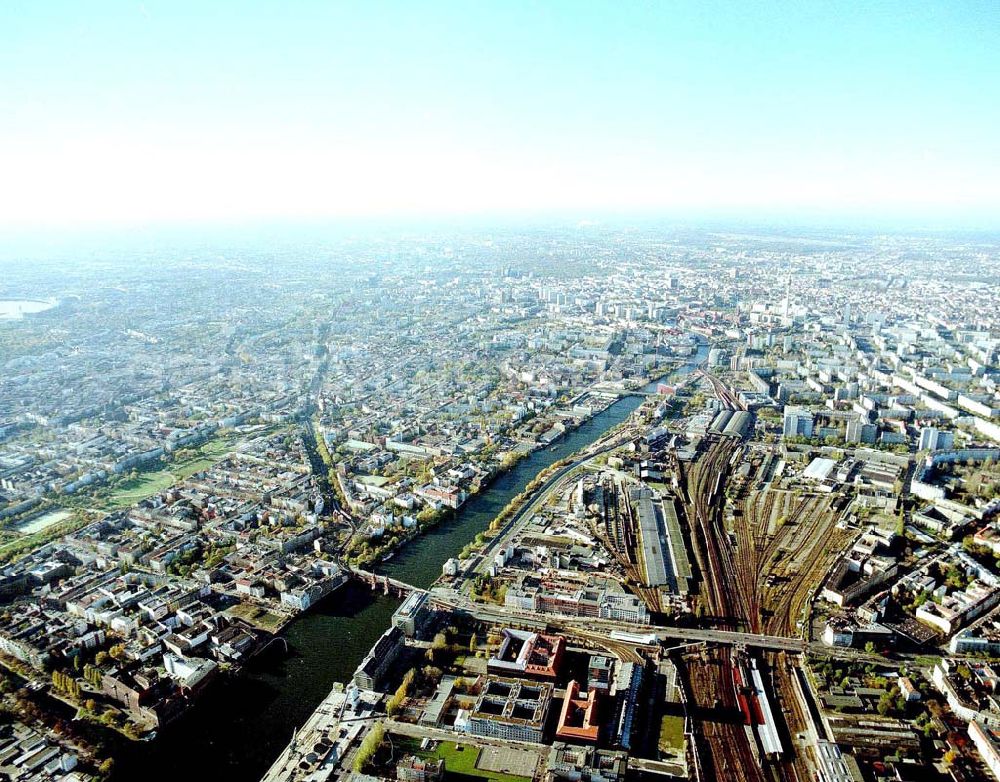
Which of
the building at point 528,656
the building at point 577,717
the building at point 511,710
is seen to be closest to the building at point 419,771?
the building at point 511,710

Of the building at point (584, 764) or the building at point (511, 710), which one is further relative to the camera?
the building at point (511, 710)

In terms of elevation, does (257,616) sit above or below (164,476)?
above

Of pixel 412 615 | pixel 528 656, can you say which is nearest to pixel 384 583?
pixel 412 615

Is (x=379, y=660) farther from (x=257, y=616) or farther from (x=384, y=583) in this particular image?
(x=257, y=616)

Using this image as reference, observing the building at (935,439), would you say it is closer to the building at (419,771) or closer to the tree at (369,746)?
the building at (419,771)

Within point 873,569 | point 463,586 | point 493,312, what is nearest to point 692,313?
point 493,312

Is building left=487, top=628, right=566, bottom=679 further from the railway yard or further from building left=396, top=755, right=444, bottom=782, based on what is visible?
building left=396, top=755, right=444, bottom=782

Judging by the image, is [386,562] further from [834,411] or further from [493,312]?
[493,312]
